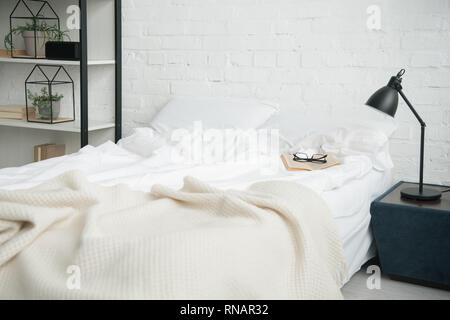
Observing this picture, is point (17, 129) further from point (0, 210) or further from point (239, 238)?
point (239, 238)

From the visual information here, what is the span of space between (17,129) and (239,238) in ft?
10.0

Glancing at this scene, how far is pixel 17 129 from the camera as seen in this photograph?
4.07m

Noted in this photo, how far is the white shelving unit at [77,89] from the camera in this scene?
144 inches

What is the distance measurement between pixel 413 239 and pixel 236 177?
814 millimetres

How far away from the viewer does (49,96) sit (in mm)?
3543

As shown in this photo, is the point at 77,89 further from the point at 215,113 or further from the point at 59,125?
the point at 215,113

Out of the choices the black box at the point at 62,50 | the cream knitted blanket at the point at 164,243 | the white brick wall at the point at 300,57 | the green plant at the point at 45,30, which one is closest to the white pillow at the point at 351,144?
the white brick wall at the point at 300,57

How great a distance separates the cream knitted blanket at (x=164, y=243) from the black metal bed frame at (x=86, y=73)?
1.62 metres

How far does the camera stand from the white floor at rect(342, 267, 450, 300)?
7.66ft

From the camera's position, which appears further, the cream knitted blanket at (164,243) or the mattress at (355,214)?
the mattress at (355,214)

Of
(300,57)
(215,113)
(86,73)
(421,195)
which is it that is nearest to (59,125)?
(86,73)

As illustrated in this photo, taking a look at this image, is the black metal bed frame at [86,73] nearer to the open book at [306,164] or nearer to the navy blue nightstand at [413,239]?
the open book at [306,164]
